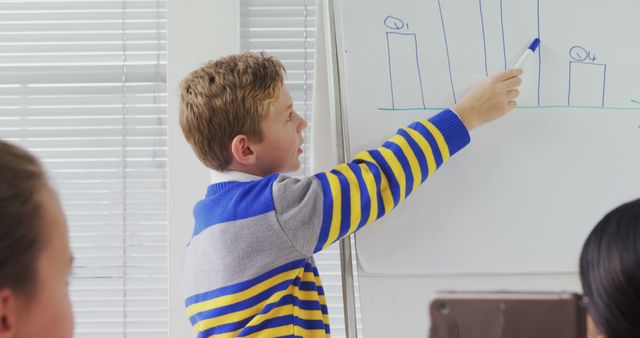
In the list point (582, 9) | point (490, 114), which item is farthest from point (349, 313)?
point (582, 9)

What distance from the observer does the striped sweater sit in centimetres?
112

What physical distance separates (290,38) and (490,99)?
0.71 metres

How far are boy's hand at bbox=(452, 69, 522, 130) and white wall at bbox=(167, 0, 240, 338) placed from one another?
0.68 metres

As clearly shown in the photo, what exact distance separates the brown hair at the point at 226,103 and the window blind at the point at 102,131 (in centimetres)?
61

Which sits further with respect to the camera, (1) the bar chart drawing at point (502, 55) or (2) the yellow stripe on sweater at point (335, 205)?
(1) the bar chart drawing at point (502, 55)

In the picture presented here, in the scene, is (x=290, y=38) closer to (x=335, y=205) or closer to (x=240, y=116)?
(x=240, y=116)

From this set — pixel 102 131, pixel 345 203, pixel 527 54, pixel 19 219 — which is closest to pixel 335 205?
pixel 345 203

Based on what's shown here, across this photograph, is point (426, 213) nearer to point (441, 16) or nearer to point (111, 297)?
point (441, 16)

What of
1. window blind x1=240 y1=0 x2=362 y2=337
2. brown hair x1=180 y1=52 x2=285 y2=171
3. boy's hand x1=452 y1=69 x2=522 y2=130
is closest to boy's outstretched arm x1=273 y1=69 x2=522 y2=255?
boy's hand x1=452 y1=69 x2=522 y2=130

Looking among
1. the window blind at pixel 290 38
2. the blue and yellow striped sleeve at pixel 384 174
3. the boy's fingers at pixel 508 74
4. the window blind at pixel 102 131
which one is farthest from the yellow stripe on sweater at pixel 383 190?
the window blind at pixel 102 131

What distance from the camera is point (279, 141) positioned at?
3.98 ft

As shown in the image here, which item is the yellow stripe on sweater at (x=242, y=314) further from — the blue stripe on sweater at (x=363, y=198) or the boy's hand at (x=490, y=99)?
the boy's hand at (x=490, y=99)

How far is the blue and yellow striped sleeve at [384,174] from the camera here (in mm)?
1127

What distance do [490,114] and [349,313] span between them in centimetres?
44
